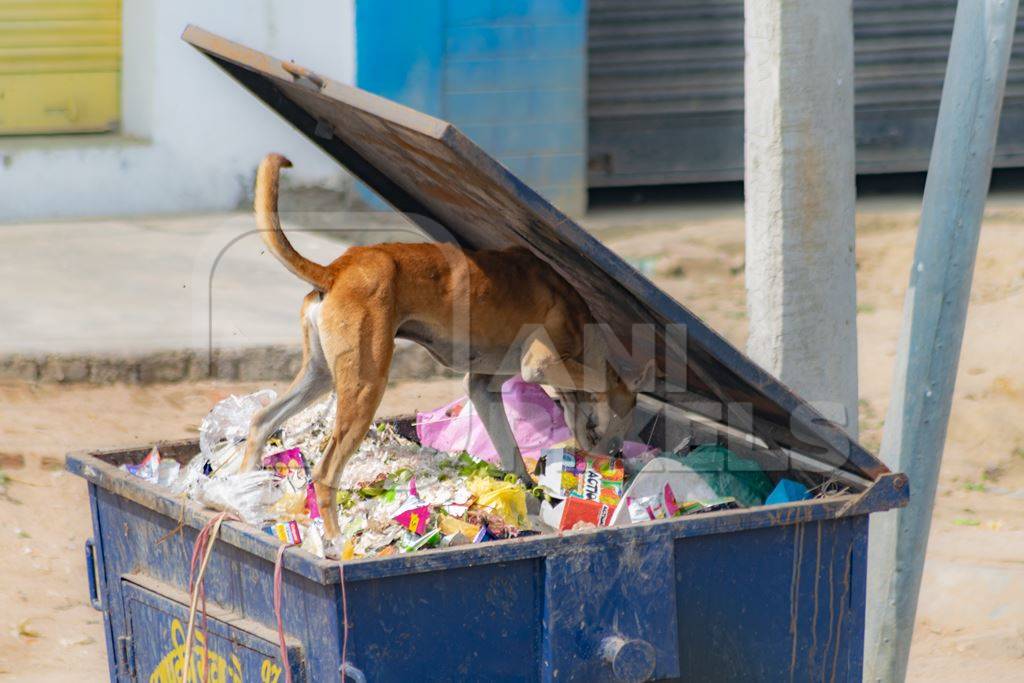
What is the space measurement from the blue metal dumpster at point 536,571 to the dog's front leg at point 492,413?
1.78ft

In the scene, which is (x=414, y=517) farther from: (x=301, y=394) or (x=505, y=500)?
(x=301, y=394)

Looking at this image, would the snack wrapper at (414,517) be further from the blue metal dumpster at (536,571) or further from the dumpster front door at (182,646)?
the dumpster front door at (182,646)

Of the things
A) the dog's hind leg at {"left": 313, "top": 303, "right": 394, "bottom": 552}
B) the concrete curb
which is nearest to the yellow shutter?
the concrete curb

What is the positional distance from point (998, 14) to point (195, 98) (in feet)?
19.5

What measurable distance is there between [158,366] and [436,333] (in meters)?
3.54

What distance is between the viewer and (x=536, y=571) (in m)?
2.66

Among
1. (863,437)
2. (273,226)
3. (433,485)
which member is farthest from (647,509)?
(863,437)

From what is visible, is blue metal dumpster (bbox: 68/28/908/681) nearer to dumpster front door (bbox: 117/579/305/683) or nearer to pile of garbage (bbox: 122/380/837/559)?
dumpster front door (bbox: 117/579/305/683)

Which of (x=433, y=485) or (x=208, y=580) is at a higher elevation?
(x=433, y=485)

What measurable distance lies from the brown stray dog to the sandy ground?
168 centimetres

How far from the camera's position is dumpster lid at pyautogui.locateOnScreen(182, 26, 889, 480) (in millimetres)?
2707

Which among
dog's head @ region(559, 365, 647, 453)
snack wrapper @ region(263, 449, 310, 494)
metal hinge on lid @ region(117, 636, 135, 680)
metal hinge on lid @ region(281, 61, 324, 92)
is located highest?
metal hinge on lid @ region(281, 61, 324, 92)

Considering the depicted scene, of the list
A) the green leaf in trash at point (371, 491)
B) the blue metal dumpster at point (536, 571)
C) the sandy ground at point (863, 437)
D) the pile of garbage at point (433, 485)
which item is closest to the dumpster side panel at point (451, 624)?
the blue metal dumpster at point (536, 571)

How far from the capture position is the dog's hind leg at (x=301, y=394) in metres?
3.40
